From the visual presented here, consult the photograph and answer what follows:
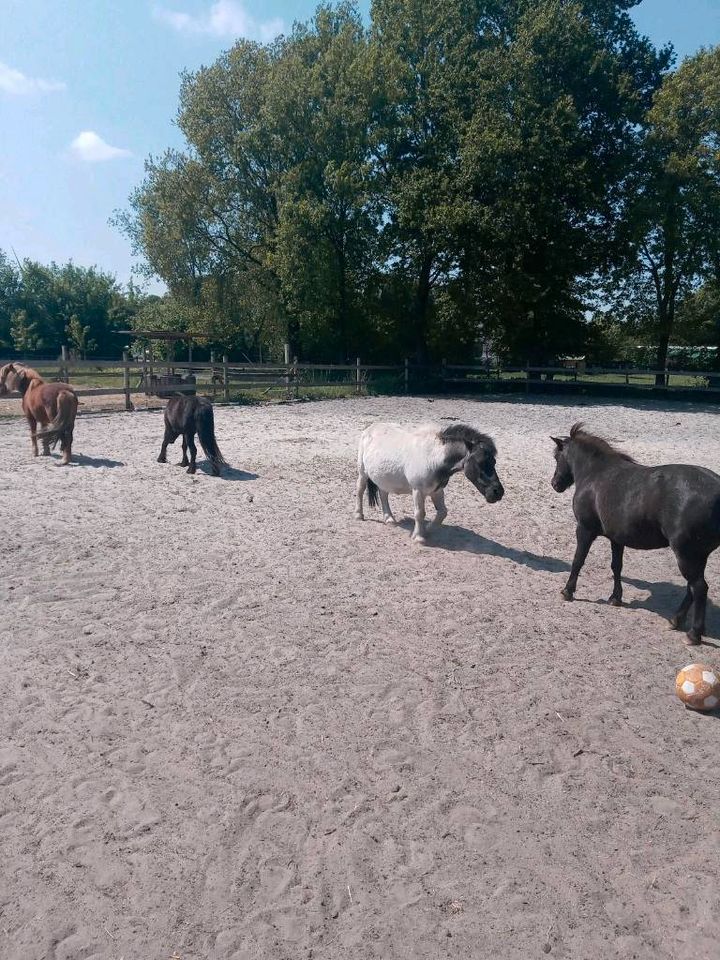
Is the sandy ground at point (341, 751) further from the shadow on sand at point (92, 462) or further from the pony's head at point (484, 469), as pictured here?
the shadow on sand at point (92, 462)

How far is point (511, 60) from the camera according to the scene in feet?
87.8

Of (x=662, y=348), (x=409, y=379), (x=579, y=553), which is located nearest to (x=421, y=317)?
(x=409, y=379)

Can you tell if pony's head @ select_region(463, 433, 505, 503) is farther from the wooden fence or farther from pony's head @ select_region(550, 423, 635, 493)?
the wooden fence

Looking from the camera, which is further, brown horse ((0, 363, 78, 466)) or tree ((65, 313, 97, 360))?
tree ((65, 313, 97, 360))

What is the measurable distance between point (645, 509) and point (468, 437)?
2223mm

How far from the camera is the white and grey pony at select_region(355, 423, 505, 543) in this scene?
696cm

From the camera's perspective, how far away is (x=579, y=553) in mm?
6012

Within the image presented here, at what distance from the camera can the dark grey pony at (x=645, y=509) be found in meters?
4.96

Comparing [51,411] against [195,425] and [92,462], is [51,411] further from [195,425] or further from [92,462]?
[195,425]

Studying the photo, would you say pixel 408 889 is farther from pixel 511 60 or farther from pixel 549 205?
pixel 511 60

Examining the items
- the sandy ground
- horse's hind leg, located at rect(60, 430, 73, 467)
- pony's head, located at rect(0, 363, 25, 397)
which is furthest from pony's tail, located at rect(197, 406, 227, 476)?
pony's head, located at rect(0, 363, 25, 397)

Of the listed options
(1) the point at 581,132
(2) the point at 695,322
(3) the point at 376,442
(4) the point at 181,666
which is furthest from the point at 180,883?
(2) the point at 695,322

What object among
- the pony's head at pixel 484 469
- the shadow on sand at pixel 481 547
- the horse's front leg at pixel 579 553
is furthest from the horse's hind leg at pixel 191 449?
the horse's front leg at pixel 579 553

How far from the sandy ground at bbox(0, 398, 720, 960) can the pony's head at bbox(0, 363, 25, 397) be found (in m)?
5.79
